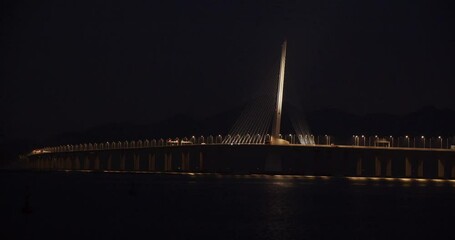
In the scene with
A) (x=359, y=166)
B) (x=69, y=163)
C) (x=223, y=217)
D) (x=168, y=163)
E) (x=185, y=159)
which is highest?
(x=185, y=159)

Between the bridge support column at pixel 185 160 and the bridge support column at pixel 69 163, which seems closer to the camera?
the bridge support column at pixel 185 160

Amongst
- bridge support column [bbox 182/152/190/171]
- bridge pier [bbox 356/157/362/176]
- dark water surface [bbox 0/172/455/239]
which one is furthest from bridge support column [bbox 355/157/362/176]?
dark water surface [bbox 0/172/455/239]

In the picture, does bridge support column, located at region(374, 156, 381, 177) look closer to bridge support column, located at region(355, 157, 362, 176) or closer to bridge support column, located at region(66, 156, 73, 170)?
bridge support column, located at region(355, 157, 362, 176)

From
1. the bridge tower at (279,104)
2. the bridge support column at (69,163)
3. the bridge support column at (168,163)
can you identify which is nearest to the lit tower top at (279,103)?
the bridge tower at (279,104)

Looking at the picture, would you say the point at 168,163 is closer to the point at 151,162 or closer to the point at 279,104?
the point at 151,162

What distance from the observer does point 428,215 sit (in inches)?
1657

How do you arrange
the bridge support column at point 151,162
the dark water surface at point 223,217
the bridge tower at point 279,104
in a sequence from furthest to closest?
the bridge support column at point 151,162 < the bridge tower at point 279,104 < the dark water surface at point 223,217

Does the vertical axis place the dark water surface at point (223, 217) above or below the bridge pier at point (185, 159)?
below

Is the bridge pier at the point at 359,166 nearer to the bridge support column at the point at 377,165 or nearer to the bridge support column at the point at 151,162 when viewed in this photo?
the bridge support column at the point at 377,165

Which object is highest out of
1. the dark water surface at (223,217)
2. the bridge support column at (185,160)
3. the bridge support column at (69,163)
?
the bridge support column at (185,160)

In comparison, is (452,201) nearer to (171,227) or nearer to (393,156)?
(171,227)

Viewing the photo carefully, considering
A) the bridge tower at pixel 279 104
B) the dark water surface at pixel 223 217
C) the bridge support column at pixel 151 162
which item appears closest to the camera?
the dark water surface at pixel 223 217

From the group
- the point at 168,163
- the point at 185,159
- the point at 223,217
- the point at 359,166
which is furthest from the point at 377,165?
the point at 223,217

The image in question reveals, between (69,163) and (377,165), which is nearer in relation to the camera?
(377,165)
